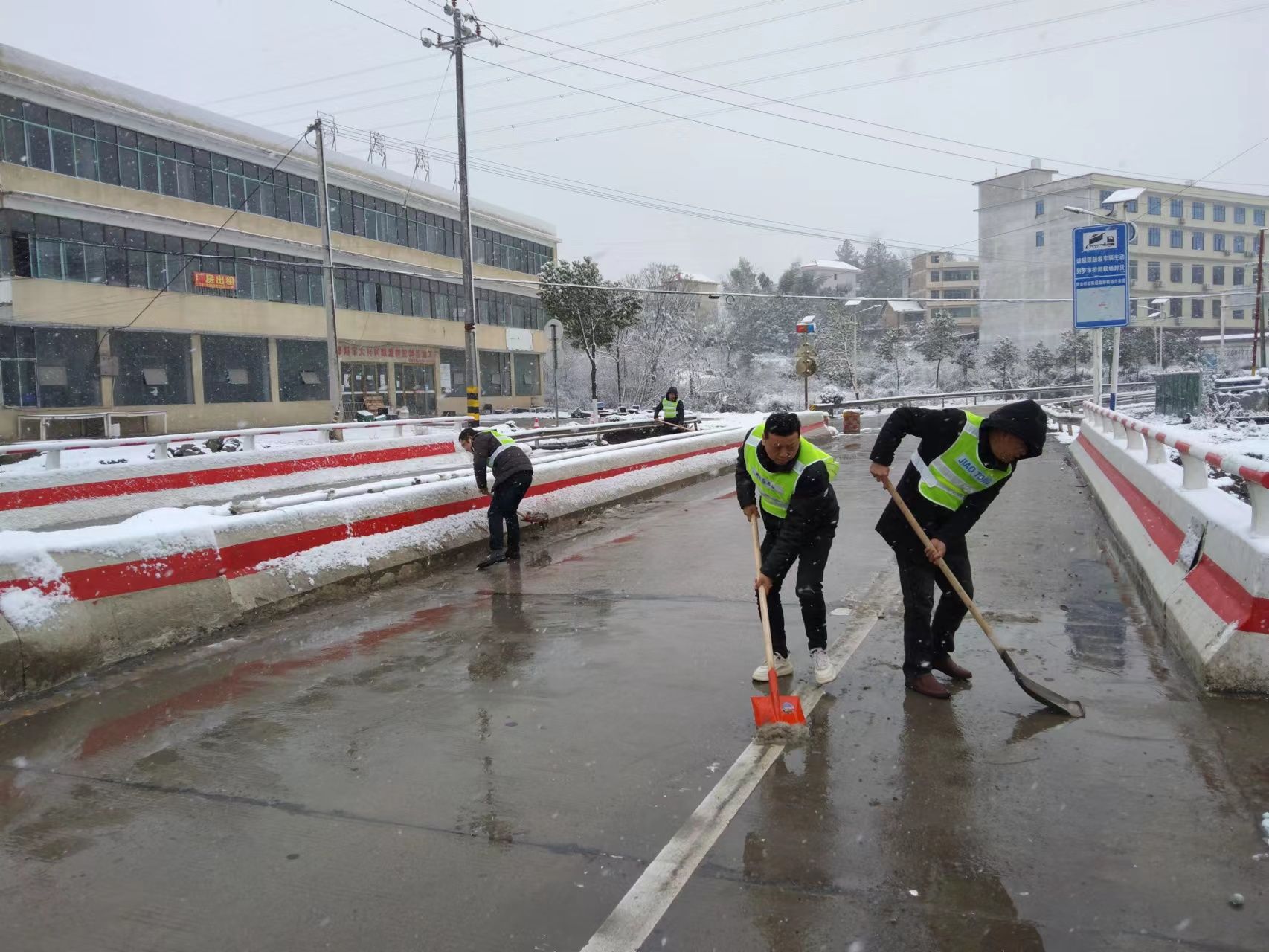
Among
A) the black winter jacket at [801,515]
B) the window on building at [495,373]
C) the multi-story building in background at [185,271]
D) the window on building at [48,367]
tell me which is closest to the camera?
the black winter jacket at [801,515]

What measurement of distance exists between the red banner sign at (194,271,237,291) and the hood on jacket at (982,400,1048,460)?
113 ft

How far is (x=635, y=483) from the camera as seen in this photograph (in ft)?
47.4

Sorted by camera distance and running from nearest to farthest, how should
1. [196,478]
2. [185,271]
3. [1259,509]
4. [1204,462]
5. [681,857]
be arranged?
[681,857], [1259,509], [1204,462], [196,478], [185,271]

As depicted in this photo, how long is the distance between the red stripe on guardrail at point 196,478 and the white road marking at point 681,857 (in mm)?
11642

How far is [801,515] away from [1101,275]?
15312mm

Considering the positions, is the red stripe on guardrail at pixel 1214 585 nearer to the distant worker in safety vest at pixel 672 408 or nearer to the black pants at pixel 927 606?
the black pants at pixel 927 606

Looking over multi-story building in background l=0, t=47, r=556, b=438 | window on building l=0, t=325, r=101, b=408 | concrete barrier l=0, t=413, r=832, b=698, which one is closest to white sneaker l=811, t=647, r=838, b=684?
concrete barrier l=0, t=413, r=832, b=698

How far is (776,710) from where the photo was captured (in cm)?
431

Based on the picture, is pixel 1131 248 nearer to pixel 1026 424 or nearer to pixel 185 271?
pixel 185 271

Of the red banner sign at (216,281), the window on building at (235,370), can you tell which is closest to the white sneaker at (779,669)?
the window on building at (235,370)

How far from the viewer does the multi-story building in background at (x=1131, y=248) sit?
66.4 m

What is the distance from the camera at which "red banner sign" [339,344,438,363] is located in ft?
136

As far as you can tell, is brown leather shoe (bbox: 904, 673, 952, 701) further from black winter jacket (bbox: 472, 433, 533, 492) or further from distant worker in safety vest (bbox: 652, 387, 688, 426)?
distant worker in safety vest (bbox: 652, 387, 688, 426)

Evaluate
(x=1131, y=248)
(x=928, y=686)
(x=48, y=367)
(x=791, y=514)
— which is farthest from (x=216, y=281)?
(x=1131, y=248)
